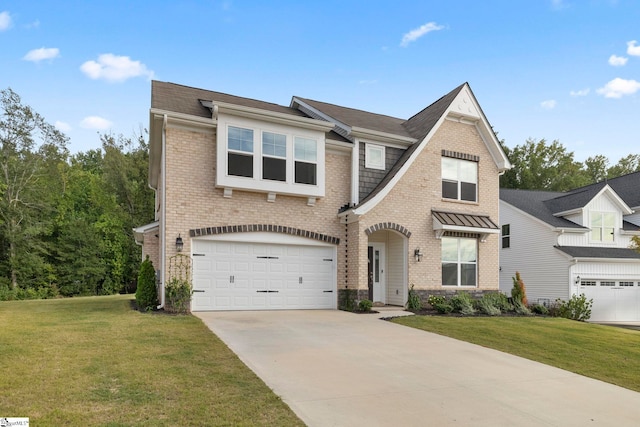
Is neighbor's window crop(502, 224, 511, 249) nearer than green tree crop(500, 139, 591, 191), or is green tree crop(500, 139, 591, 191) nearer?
neighbor's window crop(502, 224, 511, 249)

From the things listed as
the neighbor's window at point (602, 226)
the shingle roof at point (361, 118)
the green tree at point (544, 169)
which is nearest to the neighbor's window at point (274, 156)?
the shingle roof at point (361, 118)

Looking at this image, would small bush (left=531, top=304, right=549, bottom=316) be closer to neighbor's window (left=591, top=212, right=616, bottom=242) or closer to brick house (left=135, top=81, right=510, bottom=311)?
brick house (left=135, top=81, right=510, bottom=311)

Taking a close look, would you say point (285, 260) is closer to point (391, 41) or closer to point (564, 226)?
point (391, 41)

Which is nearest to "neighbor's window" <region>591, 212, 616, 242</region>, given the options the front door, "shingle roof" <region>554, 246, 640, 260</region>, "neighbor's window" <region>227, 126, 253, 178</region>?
"shingle roof" <region>554, 246, 640, 260</region>

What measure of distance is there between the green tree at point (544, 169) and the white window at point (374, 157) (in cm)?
3168

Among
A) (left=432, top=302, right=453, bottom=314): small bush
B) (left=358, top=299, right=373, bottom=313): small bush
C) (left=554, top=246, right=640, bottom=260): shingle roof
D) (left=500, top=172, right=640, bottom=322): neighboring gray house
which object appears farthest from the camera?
(left=500, top=172, right=640, bottom=322): neighboring gray house

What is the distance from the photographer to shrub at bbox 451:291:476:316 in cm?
1367

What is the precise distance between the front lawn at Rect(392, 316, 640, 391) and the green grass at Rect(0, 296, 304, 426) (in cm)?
563

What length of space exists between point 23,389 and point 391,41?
18208 mm

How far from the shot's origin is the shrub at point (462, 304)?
13673mm

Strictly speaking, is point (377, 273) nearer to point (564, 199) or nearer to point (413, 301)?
point (413, 301)

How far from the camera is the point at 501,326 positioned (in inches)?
449

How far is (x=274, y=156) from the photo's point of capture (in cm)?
1319

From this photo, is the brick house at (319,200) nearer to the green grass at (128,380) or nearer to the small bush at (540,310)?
the small bush at (540,310)
